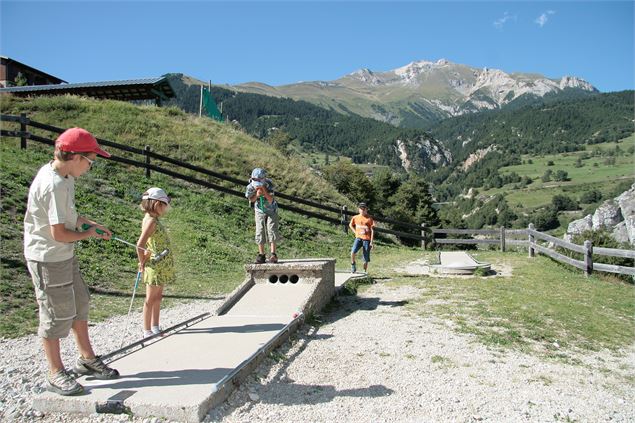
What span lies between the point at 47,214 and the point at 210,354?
2341mm

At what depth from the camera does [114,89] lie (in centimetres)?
3180

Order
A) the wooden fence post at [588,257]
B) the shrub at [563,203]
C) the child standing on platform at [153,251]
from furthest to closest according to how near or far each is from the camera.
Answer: the shrub at [563,203] → the wooden fence post at [588,257] → the child standing on platform at [153,251]

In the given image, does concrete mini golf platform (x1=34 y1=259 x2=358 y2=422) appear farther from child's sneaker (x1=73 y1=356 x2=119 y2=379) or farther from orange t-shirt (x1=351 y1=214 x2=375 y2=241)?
orange t-shirt (x1=351 y1=214 x2=375 y2=241)

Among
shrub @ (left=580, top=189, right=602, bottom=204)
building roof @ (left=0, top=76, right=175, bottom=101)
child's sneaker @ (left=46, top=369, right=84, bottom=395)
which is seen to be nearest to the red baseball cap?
child's sneaker @ (left=46, top=369, right=84, bottom=395)

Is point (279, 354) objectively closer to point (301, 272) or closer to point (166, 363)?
point (166, 363)

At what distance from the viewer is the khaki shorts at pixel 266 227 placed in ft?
29.9

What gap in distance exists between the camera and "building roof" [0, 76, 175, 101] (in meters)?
29.6

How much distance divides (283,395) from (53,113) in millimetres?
23308

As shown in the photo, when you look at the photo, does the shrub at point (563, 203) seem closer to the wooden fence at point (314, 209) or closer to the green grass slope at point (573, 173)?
the green grass slope at point (573, 173)

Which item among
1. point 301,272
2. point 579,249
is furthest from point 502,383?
point 579,249

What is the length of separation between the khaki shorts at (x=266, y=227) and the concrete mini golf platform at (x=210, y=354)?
63 centimetres

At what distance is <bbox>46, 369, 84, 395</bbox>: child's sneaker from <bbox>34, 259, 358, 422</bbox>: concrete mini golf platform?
61 millimetres

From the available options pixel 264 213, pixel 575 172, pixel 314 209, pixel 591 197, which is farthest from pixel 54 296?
pixel 575 172

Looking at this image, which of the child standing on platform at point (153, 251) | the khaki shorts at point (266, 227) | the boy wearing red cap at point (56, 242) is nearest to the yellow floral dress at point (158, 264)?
the child standing on platform at point (153, 251)
